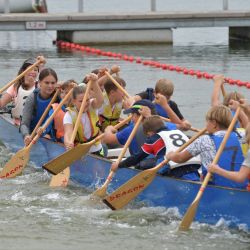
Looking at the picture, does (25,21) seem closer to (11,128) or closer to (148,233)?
(11,128)

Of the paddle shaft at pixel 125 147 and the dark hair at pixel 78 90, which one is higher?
the dark hair at pixel 78 90

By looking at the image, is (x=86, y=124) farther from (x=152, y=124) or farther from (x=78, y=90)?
(x=152, y=124)

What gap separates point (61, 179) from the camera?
1093cm

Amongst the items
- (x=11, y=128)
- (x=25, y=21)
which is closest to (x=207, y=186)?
(x=11, y=128)

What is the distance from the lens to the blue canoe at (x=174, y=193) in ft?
28.1

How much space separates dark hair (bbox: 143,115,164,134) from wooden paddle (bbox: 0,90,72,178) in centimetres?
190

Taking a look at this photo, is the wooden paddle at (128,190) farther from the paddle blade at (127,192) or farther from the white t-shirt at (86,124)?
the white t-shirt at (86,124)

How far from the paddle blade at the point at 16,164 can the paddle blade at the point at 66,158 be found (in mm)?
885

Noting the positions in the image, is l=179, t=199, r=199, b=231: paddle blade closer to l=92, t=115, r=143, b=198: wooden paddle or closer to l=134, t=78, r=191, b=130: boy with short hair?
l=92, t=115, r=143, b=198: wooden paddle

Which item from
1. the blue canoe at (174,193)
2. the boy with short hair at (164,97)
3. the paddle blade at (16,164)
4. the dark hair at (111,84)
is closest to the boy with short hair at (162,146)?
the blue canoe at (174,193)

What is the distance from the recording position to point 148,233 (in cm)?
896

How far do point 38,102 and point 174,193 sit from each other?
10.9 feet

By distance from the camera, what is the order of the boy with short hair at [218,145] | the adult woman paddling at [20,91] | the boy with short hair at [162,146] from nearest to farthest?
the boy with short hair at [218,145] < the boy with short hair at [162,146] < the adult woman paddling at [20,91]

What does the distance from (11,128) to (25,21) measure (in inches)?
523
